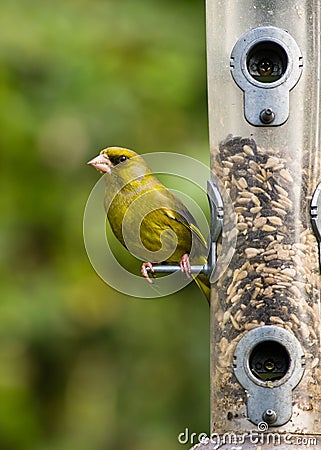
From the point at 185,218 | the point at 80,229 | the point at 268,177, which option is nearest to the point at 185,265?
the point at 185,218

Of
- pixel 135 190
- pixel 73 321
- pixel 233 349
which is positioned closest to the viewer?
pixel 233 349

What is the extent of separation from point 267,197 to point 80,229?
3.22 meters

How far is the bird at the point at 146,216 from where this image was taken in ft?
18.8

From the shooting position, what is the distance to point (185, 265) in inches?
219

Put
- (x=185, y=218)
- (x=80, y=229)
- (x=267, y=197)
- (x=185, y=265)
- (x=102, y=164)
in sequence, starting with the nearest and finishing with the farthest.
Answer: (x=267, y=197), (x=185, y=265), (x=185, y=218), (x=102, y=164), (x=80, y=229)

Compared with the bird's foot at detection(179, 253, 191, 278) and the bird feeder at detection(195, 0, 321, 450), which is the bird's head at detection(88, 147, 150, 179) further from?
the bird feeder at detection(195, 0, 321, 450)

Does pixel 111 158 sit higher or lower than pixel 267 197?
higher

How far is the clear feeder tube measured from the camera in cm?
522

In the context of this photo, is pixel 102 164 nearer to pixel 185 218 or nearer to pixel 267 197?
pixel 185 218

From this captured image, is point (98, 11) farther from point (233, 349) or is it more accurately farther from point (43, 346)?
point (233, 349)

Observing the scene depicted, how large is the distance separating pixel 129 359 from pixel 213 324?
3.57 metres

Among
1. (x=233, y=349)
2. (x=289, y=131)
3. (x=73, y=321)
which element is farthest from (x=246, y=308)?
(x=73, y=321)

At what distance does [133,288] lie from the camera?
5.96m

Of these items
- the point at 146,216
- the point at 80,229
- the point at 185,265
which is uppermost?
the point at 80,229
